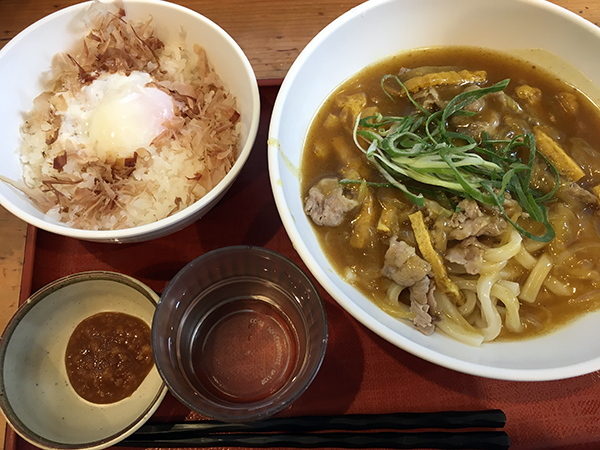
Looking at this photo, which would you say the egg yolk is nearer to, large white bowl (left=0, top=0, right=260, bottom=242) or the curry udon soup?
large white bowl (left=0, top=0, right=260, bottom=242)

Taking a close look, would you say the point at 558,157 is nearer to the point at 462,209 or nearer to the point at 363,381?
the point at 462,209

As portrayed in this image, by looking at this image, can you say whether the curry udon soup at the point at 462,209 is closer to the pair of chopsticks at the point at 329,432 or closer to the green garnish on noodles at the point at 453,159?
the green garnish on noodles at the point at 453,159

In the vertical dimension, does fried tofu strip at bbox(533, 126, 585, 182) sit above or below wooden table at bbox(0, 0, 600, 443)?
above

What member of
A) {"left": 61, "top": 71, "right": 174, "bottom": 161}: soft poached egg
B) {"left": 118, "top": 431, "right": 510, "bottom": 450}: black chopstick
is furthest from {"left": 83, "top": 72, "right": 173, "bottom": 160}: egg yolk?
{"left": 118, "top": 431, "right": 510, "bottom": 450}: black chopstick

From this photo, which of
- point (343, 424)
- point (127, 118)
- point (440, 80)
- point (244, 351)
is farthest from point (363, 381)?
point (127, 118)

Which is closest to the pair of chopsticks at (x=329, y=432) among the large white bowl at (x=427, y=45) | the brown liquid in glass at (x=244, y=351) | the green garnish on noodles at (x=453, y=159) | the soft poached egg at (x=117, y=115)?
the brown liquid in glass at (x=244, y=351)
